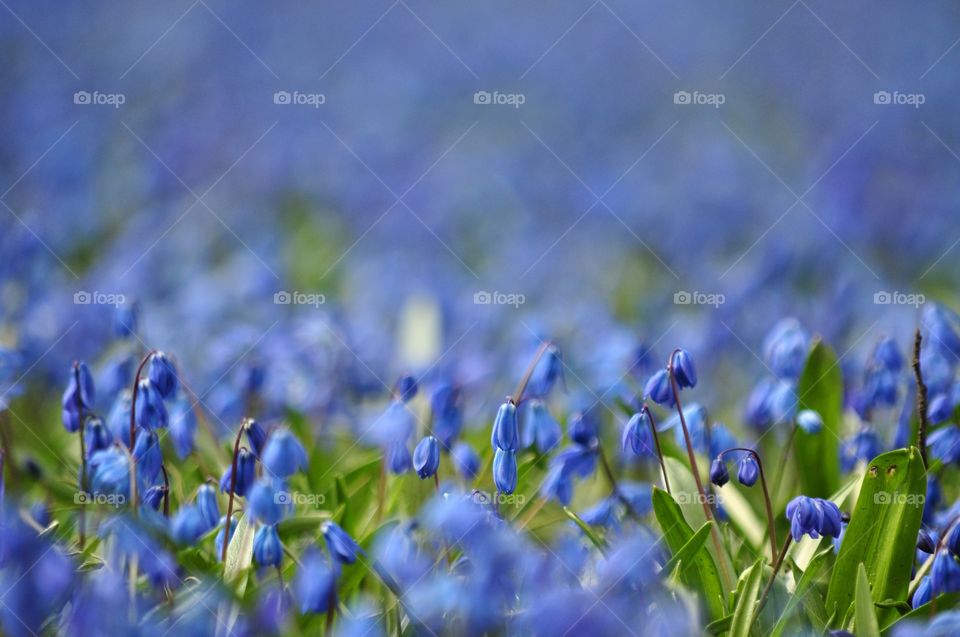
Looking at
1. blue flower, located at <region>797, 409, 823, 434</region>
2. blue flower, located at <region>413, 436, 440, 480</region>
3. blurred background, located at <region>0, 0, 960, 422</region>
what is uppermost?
blurred background, located at <region>0, 0, 960, 422</region>

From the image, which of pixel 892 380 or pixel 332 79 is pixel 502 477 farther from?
pixel 332 79

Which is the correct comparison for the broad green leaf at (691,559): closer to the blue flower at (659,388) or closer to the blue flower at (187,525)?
the blue flower at (659,388)

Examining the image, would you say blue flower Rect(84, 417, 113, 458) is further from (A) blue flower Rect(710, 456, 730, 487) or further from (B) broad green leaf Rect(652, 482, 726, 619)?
(A) blue flower Rect(710, 456, 730, 487)

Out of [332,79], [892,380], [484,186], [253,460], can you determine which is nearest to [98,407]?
[253,460]

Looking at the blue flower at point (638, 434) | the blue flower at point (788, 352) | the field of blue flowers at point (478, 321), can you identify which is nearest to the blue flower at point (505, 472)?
the field of blue flowers at point (478, 321)

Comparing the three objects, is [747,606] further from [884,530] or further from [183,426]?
[183,426]

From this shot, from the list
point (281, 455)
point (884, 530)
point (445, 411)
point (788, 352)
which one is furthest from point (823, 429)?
point (281, 455)

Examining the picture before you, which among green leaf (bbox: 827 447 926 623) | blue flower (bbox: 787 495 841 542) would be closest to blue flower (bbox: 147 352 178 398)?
blue flower (bbox: 787 495 841 542)
